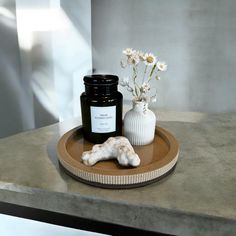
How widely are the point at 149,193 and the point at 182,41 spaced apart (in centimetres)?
115

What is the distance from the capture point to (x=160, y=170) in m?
0.73

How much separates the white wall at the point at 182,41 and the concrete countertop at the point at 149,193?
752 millimetres

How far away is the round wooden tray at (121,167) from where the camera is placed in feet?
2.27

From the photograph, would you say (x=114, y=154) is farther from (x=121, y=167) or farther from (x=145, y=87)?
(x=145, y=87)

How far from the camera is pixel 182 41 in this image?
1615 mm

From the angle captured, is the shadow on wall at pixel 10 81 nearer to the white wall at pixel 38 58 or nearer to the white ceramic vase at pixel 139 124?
the white wall at pixel 38 58

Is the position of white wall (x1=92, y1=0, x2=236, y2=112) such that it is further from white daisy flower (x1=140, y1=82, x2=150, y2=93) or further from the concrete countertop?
white daisy flower (x1=140, y1=82, x2=150, y2=93)

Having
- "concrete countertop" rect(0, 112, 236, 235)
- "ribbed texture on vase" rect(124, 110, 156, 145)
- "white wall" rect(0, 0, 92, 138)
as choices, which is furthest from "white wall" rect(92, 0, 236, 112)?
"ribbed texture on vase" rect(124, 110, 156, 145)

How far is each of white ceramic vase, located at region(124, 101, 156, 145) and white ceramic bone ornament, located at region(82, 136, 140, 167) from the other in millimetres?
98

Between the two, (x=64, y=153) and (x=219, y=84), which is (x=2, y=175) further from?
(x=219, y=84)

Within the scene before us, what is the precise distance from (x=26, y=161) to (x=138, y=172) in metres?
0.36

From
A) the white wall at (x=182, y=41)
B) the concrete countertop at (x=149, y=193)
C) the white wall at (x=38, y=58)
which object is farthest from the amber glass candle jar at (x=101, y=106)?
the white wall at (x=182, y=41)

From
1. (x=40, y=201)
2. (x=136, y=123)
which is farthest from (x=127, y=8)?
(x=40, y=201)

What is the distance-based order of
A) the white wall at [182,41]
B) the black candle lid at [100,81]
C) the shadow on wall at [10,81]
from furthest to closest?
the white wall at [182,41]
the shadow on wall at [10,81]
the black candle lid at [100,81]
